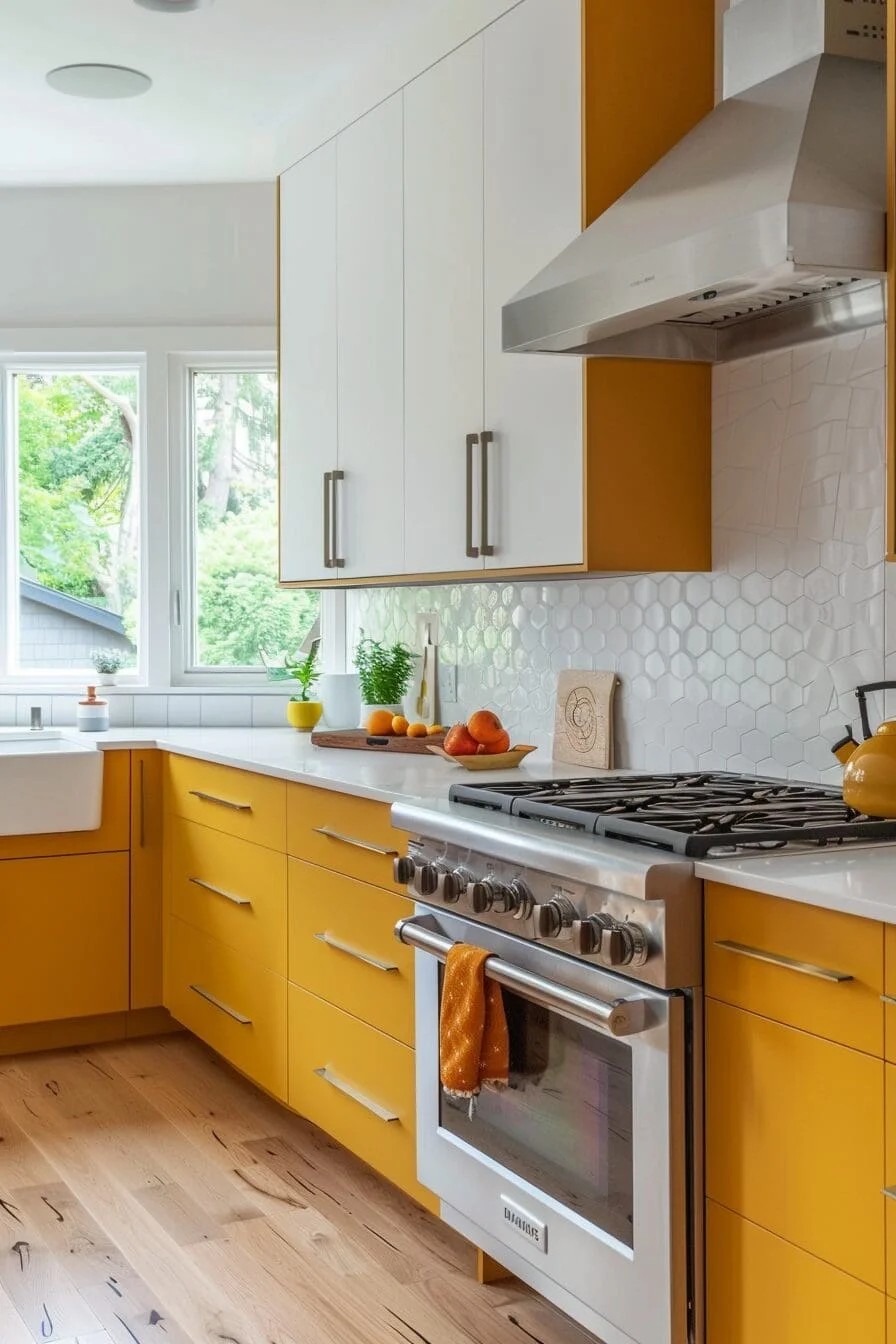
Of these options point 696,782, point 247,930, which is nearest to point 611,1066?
point 696,782

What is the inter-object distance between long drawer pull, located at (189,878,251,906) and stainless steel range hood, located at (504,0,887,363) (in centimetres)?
153

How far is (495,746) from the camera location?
2.99 meters

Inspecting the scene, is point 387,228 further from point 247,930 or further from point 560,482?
point 247,930

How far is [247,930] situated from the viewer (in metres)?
3.35

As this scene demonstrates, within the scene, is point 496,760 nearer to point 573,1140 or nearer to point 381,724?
point 381,724

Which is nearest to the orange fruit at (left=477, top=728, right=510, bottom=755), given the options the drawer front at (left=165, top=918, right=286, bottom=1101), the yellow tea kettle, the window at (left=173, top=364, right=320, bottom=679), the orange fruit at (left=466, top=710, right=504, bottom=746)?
the orange fruit at (left=466, top=710, right=504, bottom=746)

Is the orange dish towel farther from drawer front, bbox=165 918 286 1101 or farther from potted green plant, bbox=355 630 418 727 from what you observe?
potted green plant, bbox=355 630 418 727

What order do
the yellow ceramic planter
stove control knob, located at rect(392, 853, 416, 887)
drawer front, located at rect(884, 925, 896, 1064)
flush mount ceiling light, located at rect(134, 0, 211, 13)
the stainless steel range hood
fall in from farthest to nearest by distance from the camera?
the yellow ceramic planter, flush mount ceiling light, located at rect(134, 0, 211, 13), stove control knob, located at rect(392, 853, 416, 887), the stainless steel range hood, drawer front, located at rect(884, 925, 896, 1064)

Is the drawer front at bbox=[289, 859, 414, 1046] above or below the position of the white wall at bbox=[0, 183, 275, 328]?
below

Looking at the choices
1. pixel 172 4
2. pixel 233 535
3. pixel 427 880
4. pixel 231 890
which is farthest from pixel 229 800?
pixel 172 4

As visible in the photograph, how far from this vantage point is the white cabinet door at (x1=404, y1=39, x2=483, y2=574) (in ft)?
9.75

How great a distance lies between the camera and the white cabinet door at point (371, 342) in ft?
10.8

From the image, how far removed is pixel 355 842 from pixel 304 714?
1.46 metres

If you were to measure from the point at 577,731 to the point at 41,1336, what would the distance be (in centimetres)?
157
